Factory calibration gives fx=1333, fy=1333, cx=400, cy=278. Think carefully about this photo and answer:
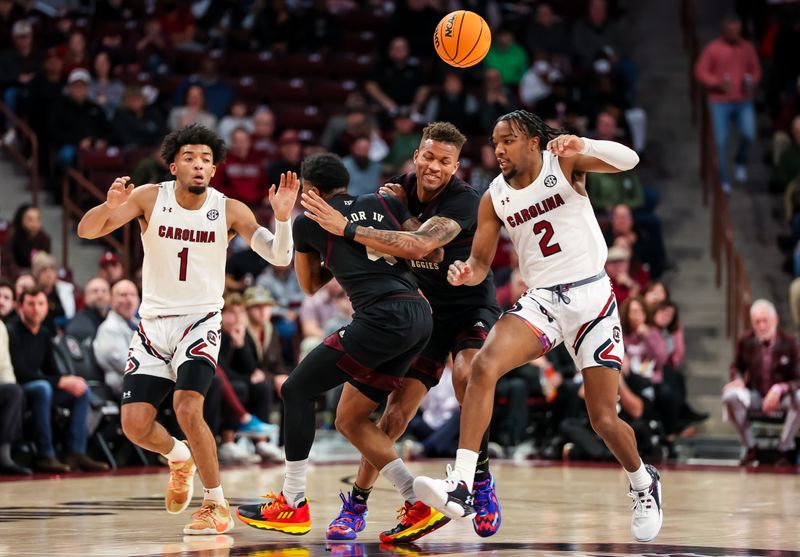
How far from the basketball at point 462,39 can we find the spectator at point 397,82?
9.67m

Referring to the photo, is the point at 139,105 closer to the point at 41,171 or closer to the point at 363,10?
the point at 41,171

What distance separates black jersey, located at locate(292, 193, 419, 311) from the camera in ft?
23.8

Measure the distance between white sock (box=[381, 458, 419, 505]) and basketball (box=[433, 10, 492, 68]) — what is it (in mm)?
2862

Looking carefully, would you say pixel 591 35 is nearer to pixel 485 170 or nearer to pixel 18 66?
pixel 485 170

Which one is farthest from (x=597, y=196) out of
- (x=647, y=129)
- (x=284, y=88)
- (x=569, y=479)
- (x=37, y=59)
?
(x=37, y=59)

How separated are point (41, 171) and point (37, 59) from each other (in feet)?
6.85

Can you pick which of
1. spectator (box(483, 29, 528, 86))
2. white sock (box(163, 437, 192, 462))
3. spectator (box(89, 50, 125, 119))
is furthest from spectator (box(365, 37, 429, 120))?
white sock (box(163, 437, 192, 462))

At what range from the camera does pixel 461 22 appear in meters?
8.82

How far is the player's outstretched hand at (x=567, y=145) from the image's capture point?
679 centimetres

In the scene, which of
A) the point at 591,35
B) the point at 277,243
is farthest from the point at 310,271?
the point at 591,35

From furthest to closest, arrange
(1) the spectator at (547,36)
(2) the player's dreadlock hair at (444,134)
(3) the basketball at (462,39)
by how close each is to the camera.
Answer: (1) the spectator at (547,36) → (3) the basketball at (462,39) → (2) the player's dreadlock hair at (444,134)

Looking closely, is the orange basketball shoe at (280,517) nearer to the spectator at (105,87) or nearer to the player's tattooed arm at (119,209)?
the player's tattooed arm at (119,209)

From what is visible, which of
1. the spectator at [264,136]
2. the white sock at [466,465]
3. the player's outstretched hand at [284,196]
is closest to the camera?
the white sock at [466,465]

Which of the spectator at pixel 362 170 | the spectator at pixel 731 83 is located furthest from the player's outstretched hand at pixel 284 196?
the spectator at pixel 731 83
